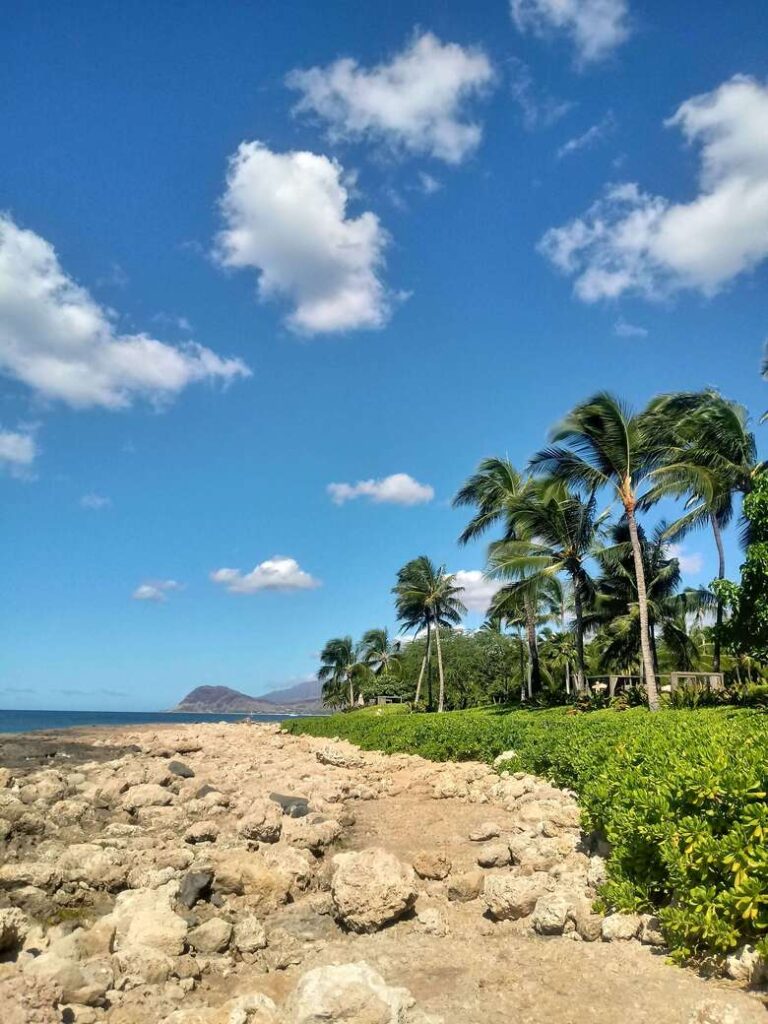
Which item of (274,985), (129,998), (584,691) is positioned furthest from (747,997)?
(584,691)

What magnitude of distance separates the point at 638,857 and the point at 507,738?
31.8 feet

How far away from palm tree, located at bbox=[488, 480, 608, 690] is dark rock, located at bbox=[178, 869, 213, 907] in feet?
60.3

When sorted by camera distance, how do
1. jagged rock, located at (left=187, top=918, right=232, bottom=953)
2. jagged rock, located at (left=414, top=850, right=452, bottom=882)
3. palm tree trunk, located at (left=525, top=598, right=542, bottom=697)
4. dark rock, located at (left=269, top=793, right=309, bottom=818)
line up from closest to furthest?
jagged rock, located at (left=187, top=918, right=232, bottom=953) → jagged rock, located at (left=414, top=850, right=452, bottom=882) → dark rock, located at (left=269, top=793, right=309, bottom=818) → palm tree trunk, located at (left=525, top=598, right=542, bottom=697)

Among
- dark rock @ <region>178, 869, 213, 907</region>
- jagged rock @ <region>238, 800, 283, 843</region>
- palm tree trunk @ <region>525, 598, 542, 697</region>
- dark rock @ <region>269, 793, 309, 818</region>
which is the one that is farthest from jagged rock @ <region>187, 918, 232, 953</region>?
palm tree trunk @ <region>525, 598, 542, 697</region>

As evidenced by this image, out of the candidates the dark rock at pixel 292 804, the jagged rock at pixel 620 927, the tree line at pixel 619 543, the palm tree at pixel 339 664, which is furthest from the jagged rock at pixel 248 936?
the palm tree at pixel 339 664

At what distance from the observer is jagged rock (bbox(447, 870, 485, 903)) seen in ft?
21.7

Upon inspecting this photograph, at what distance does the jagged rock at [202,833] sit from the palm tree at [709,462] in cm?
1508

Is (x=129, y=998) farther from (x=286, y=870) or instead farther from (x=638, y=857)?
(x=638, y=857)

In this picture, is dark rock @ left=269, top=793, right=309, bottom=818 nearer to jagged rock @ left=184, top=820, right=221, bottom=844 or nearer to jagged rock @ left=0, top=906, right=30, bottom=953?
jagged rock @ left=184, top=820, right=221, bottom=844

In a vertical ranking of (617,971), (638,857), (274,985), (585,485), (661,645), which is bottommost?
(274,985)

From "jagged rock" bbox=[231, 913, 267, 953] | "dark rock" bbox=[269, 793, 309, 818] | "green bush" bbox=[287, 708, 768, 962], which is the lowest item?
"jagged rock" bbox=[231, 913, 267, 953]

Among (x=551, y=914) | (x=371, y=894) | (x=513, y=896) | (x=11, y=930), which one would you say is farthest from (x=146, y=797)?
(x=551, y=914)

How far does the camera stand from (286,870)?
7.33m

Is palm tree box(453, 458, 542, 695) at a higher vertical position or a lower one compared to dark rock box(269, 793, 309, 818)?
higher
